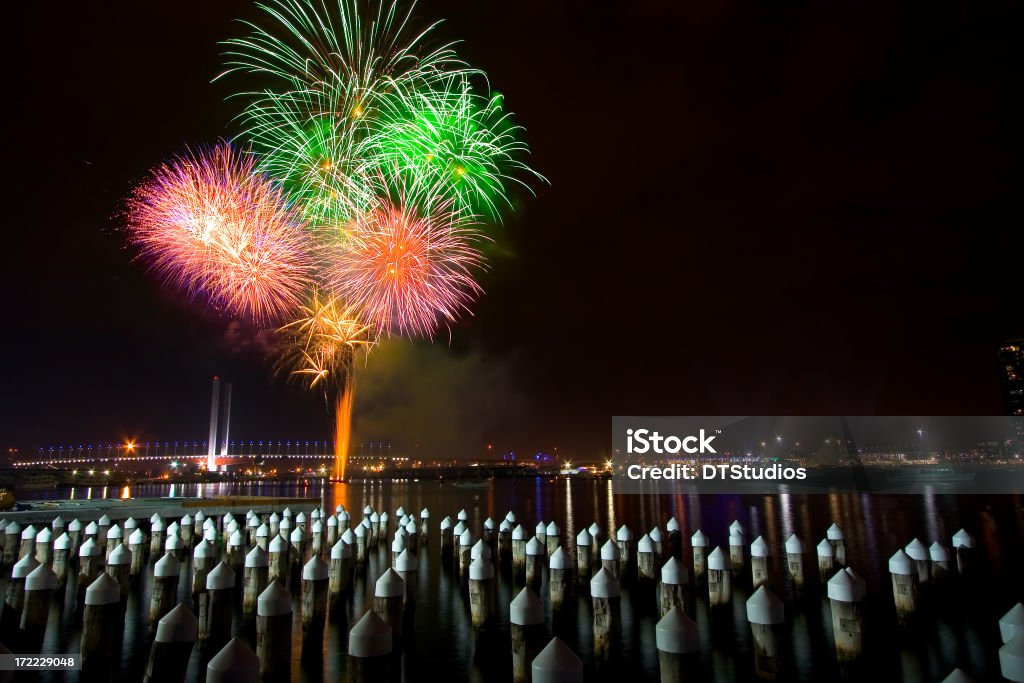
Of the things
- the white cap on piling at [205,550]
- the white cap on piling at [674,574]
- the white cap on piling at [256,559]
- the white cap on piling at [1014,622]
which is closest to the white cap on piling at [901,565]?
the white cap on piling at [1014,622]

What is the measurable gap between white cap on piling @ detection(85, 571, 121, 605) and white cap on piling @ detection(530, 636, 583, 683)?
766cm

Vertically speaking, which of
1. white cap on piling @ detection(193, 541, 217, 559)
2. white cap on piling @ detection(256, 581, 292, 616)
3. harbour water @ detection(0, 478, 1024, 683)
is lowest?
harbour water @ detection(0, 478, 1024, 683)

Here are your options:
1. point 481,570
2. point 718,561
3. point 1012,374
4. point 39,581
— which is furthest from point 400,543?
point 1012,374

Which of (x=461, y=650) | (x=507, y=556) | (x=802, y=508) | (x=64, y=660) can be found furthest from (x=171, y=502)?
(x=802, y=508)

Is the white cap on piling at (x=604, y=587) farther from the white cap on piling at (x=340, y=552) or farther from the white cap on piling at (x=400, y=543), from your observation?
the white cap on piling at (x=400, y=543)

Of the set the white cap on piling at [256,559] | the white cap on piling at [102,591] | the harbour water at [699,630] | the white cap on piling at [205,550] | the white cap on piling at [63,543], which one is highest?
the white cap on piling at [63,543]

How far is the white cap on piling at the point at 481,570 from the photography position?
44.6 feet

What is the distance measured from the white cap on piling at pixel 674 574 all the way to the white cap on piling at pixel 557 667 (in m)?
6.54

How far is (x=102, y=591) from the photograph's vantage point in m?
10.8

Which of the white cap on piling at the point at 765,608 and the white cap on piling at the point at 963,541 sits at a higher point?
the white cap on piling at the point at 963,541

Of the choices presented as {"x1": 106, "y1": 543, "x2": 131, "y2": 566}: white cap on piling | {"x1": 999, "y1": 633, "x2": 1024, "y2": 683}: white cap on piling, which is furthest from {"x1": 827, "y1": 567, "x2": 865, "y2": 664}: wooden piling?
{"x1": 106, "y1": 543, "x2": 131, "y2": 566}: white cap on piling

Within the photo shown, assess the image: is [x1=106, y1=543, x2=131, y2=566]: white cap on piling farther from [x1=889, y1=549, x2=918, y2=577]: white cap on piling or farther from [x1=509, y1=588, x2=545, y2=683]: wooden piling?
[x1=889, y1=549, x2=918, y2=577]: white cap on piling

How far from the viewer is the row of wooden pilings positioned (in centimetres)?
791

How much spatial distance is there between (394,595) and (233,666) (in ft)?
16.2
